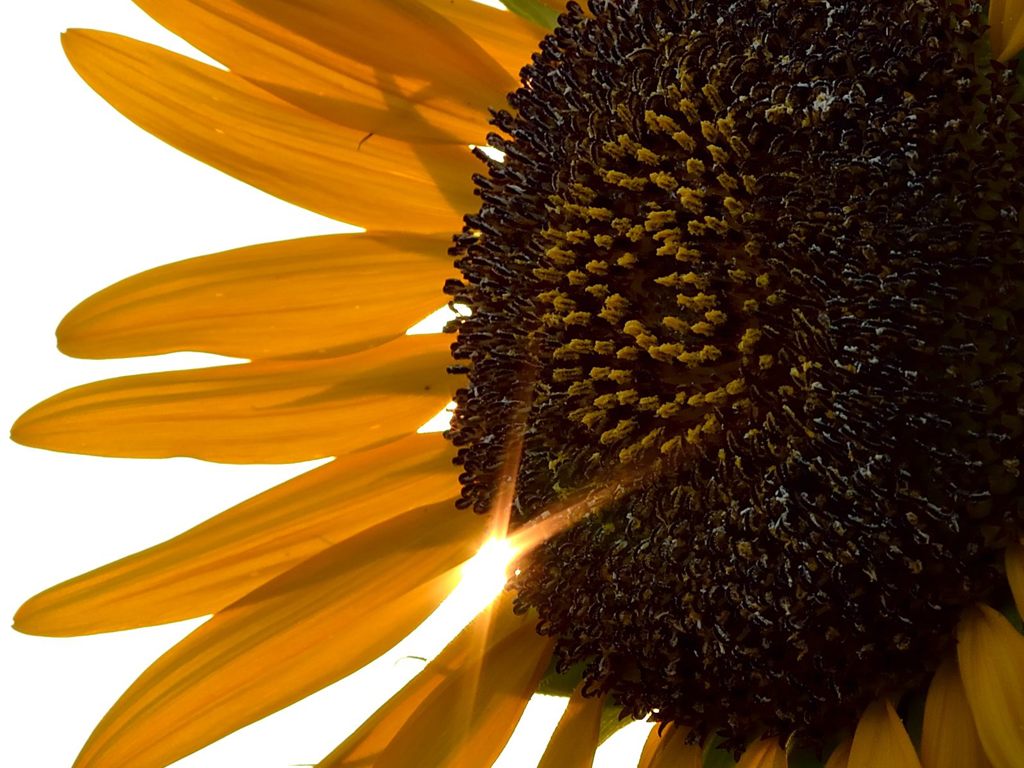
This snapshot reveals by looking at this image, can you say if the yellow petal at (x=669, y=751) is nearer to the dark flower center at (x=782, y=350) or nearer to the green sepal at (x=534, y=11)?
the dark flower center at (x=782, y=350)

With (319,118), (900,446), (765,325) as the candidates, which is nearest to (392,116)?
(319,118)

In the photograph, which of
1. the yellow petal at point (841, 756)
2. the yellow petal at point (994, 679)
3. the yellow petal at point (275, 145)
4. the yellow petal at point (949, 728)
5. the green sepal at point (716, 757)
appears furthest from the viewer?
the yellow petal at point (275, 145)

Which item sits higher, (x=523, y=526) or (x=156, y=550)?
(x=156, y=550)

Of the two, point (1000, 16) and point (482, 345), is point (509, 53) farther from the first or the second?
point (1000, 16)

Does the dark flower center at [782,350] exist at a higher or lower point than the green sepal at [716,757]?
higher

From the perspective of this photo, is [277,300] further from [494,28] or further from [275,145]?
[494,28]

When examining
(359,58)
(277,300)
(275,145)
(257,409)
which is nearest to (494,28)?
(359,58)

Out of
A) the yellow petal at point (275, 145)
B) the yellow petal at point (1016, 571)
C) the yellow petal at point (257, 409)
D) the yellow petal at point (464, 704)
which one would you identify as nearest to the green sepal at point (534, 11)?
the yellow petal at point (275, 145)

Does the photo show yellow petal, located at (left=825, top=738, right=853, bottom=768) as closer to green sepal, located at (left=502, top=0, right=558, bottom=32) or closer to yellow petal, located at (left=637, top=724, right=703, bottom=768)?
yellow petal, located at (left=637, top=724, right=703, bottom=768)
